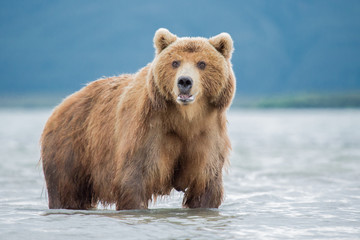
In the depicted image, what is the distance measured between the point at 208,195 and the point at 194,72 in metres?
1.45

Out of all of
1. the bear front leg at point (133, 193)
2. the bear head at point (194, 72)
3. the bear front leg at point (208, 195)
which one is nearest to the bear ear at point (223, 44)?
the bear head at point (194, 72)

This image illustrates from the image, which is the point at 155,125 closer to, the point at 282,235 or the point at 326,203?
the point at 282,235

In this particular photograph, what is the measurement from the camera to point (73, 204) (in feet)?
23.6

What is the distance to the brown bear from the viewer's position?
608 cm

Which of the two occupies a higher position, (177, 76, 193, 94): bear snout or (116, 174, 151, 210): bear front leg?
(177, 76, 193, 94): bear snout

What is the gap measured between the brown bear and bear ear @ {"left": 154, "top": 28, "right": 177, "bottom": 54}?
11mm

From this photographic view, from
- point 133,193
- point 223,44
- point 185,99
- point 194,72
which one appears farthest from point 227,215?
point 223,44

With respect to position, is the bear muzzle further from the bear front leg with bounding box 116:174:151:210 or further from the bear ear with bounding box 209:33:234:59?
the bear front leg with bounding box 116:174:151:210

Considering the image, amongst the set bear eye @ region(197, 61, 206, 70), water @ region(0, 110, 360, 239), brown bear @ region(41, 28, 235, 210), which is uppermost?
bear eye @ region(197, 61, 206, 70)

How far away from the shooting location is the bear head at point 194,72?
5.90 m

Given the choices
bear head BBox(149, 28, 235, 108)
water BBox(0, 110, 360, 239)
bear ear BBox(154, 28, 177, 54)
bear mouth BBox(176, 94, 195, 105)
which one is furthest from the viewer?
bear ear BBox(154, 28, 177, 54)

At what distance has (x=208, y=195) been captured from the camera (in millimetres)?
6641

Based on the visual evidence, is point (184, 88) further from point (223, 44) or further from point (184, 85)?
point (223, 44)

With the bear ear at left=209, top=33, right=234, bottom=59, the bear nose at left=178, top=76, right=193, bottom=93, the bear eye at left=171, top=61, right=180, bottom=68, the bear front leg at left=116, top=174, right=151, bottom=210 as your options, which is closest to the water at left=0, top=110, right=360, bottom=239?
the bear front leg at left=116, top=174, right=151, bottom=210
